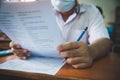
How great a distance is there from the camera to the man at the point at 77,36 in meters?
0.71

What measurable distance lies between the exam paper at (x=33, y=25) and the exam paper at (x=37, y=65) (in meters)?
0.04

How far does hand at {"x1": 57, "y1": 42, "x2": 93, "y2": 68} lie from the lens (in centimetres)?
71

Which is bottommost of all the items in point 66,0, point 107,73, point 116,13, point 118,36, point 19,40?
point 118,36

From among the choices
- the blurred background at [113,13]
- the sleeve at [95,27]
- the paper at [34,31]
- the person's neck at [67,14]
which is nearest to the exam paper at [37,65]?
the paper at [34,31]

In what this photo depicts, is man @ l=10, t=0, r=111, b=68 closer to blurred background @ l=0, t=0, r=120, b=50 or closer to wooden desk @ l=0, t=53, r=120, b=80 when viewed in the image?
wooden desk @ l=0, t=53, r=120, b=80

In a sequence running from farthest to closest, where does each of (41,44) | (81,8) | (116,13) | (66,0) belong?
(116,13) → (81,8) → (66,0) → (41,44)

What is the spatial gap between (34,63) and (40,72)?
123 mm

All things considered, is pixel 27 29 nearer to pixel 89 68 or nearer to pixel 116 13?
pixel 89 68

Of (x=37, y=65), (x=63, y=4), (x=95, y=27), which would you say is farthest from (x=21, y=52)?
(x=95, y=27)

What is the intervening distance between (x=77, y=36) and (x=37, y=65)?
49 cm

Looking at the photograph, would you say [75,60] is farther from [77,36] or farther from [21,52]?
[77,36]

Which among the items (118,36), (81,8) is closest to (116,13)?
(118,36)

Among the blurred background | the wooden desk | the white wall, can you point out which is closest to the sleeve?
the wooden desk

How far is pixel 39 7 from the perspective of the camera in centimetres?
65
